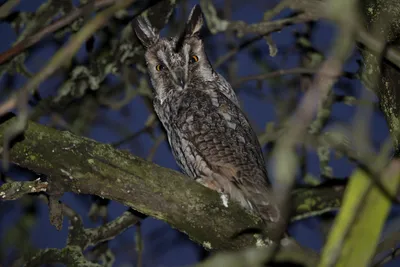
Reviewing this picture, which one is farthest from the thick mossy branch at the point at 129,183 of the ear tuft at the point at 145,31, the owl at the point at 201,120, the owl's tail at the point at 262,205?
the ear tuft at the point at 145,31

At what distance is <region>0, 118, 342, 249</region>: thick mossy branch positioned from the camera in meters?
1.52

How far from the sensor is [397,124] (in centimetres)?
176

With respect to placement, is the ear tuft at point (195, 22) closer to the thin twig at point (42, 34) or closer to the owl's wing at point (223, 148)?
the owl's wing at point (223, 148)

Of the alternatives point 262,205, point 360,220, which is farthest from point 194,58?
point 360,220

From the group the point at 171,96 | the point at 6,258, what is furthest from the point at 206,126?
the point at 6,258

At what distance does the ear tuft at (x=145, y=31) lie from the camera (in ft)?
8.65

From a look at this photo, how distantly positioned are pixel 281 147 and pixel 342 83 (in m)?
2.60

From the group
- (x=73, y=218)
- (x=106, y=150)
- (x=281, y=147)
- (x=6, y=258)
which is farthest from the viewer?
(x=6, y=258)

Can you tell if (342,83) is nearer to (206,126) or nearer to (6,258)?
(206,126)

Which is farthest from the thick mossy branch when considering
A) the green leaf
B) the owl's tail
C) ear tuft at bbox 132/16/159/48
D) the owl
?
ear tuft at bbox 132/16/159/48

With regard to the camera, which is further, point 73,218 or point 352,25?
point 73,218

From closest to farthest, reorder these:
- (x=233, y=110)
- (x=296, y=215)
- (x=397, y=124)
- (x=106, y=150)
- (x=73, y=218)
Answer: (x=106, y=150), (x=397, y=124), (x=73, y=218), (x=296, y=215), (x=233, y=110)

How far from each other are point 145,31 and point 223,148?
73 centimetres

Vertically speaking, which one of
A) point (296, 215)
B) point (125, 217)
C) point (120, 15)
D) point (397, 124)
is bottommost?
point (296, 215)
